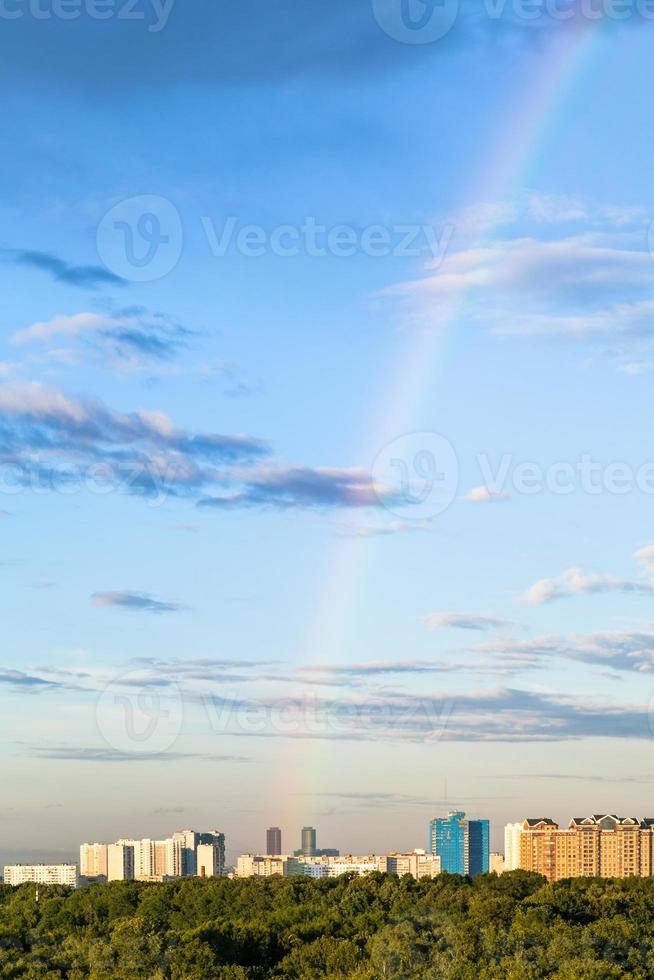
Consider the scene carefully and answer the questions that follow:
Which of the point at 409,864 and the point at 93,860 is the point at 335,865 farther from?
the point at 93,860

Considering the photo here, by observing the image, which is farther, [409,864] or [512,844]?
[409,864]

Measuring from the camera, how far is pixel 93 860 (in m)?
173

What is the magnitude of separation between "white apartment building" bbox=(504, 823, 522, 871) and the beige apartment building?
2.65m

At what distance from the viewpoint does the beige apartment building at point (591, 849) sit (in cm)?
14900

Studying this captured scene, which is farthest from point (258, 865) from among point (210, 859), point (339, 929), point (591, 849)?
point (339, 929)

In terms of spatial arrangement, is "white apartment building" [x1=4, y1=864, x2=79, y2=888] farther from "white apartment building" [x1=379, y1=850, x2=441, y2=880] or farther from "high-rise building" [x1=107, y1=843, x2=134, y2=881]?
"white apartment building" [x1=379, y1=850, x2=441, y2=880]

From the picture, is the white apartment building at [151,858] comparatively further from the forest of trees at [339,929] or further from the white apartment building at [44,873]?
the forest of trees at [339,929]

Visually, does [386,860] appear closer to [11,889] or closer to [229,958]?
[11,889]

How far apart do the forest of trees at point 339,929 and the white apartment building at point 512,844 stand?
72.6 meters

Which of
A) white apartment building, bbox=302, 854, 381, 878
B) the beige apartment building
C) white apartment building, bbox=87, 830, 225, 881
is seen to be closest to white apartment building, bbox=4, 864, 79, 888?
white apartment building, bbox=87, 830, 225, 881

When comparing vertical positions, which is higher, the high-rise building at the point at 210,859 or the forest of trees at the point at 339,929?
the forest of trees at the point at 339,929

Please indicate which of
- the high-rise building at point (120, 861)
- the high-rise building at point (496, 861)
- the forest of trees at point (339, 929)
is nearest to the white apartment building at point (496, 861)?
the high-rise building at point (496, 861)

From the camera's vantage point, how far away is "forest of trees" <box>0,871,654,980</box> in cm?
4675

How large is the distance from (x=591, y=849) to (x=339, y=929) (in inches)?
3750
